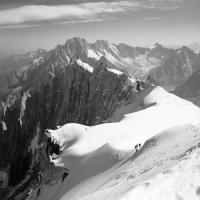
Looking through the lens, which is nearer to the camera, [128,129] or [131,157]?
[131,157]

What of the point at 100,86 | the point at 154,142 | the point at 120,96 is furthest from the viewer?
the point at 100,86

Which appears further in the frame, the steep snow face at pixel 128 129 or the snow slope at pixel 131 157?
the steep snow face at pixel 128 129

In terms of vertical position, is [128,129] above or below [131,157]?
below

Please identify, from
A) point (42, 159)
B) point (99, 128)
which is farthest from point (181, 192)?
point (42, 159)

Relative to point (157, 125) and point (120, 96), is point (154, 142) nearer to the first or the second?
point (157, 125)

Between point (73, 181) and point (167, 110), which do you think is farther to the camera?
point (167, 110)

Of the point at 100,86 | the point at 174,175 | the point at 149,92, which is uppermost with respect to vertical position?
the point at 174,175

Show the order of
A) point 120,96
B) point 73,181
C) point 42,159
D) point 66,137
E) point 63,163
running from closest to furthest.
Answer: point 73,181 → point 63,163 → point 66,137 → point 42,159 → point 120,96

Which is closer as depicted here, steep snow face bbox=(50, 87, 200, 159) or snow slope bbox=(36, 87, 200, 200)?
snow slope bbox=(36, 87, 200, 200)
